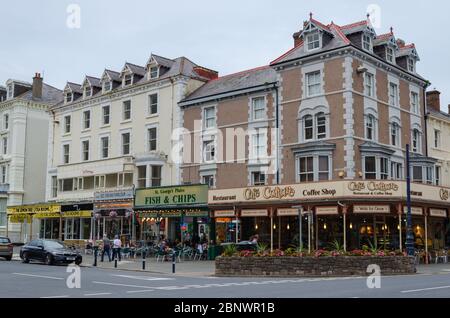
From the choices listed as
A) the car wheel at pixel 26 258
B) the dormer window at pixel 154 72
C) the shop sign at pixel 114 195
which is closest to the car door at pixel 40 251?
the car wheel at pixel 26 258

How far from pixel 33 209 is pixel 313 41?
27.5 m

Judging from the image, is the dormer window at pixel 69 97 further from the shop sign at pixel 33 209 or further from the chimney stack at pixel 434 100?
the chimney stack at pixel 434 100

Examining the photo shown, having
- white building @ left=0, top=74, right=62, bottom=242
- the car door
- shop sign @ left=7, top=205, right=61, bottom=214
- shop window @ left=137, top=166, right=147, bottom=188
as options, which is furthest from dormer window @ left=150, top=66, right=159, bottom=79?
white building @ left=0, top=74, right=62, bottom=242

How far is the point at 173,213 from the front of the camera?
125 feet

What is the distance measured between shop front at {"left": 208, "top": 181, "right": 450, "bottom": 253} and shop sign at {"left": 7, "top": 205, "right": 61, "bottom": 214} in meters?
15.8

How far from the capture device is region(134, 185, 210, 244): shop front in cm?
3684

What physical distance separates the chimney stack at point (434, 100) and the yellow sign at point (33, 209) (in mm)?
30516

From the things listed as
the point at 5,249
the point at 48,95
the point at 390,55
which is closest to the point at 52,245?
the point at 5,249

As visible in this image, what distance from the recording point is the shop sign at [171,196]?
36.5 meters

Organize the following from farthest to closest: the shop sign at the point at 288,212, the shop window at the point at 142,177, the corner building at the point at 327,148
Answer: the shop window at the point at 142,177 → the shop sign at the point at 288,212 → the corner building at the point at 327,148

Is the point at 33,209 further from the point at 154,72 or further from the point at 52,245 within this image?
the point at 52,245

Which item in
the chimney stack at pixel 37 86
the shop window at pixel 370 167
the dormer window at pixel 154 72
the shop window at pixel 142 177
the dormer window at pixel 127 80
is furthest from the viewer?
the chimney stack at pixel 37 86

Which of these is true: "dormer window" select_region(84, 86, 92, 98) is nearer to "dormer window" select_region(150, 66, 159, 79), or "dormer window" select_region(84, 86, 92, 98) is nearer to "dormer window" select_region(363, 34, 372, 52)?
"dormer window" select_region(150, 66, 159, 79)

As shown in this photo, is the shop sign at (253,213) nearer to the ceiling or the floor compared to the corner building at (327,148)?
nearer to the floor
